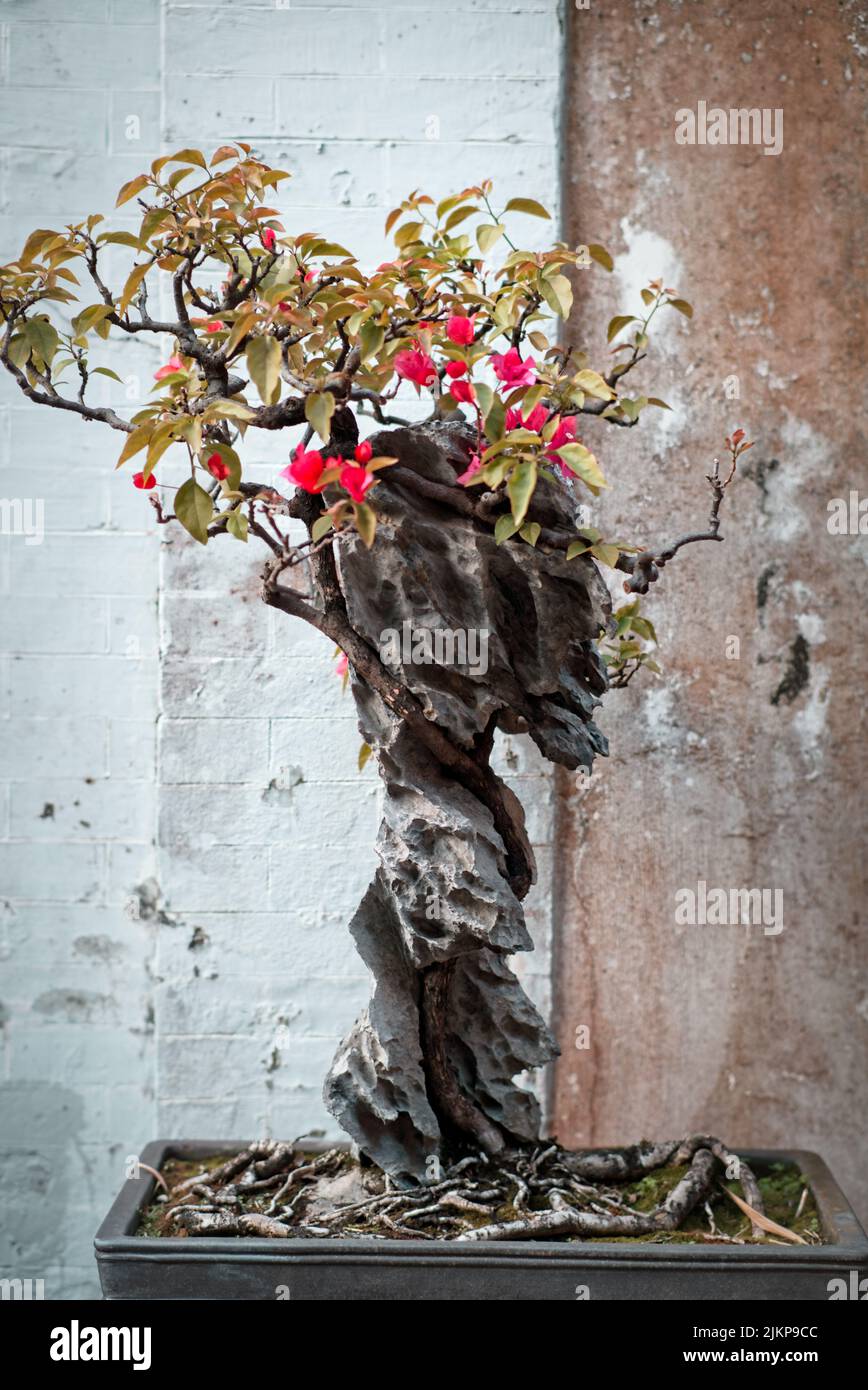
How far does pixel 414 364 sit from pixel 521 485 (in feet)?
0.65

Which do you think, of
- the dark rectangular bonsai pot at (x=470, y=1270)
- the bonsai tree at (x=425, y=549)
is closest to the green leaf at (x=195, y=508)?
the bonsai tree at (x=425, y=549)

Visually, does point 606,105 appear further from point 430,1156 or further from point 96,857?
point 430,1156

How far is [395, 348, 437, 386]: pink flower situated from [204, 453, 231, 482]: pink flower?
0.22 m

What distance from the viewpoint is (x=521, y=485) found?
4.25ft

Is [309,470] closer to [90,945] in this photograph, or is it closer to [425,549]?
[425,549]

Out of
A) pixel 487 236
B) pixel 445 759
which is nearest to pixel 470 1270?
pixel 445 759

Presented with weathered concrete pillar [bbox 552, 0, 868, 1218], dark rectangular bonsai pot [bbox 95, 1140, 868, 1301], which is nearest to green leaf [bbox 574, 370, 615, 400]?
weathered concrete pillar [bbox 552, 0, 868, 1218]

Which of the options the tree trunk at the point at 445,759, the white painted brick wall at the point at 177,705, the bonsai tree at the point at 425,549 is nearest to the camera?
the bonsai tree at the point at 425,549

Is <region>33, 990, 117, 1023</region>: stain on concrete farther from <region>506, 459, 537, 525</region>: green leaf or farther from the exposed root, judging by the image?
<region>506, 459, 537, 525</region>: green leaf

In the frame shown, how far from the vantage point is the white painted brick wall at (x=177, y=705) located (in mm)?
2070

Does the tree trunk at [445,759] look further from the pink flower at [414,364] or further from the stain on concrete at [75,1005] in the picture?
the stain on concrete at [75,1005]

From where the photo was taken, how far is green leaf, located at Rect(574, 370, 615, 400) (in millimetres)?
1326

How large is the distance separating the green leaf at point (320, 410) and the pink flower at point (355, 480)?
0.04 metres
